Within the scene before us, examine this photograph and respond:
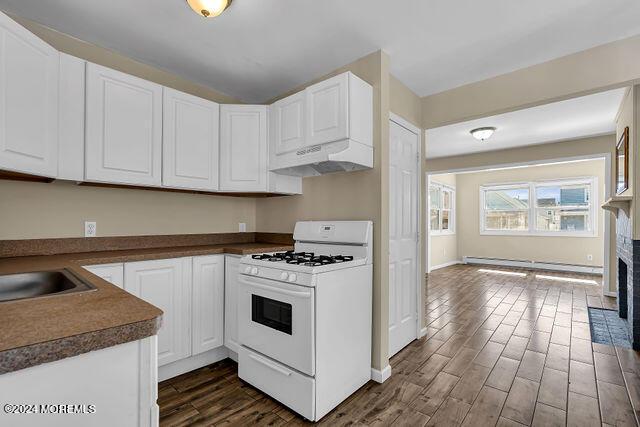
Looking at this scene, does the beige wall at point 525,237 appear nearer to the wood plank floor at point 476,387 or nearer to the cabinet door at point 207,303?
→ the wood plank floor at point 476,387

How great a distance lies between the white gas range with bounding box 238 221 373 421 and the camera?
1856 millimetres

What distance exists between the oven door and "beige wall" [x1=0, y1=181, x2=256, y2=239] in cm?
102

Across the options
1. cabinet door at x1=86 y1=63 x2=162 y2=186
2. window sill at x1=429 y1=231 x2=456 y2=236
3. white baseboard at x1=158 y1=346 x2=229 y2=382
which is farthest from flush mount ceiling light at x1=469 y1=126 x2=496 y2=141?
white baseboard at x1=158 y1=346 x2=229 y2=382

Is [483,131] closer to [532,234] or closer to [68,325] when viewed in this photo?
[532,234]

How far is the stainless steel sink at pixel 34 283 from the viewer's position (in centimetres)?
138

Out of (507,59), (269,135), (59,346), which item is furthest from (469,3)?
(59,346)

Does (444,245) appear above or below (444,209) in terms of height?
below

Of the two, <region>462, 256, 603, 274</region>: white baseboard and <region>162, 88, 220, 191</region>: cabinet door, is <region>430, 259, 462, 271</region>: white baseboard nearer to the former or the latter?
<region>462, 256, 603, 274</region>: white baseboard

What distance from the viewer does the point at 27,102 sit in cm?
170

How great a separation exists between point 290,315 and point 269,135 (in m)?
1.66

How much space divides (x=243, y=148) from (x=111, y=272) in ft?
4.72

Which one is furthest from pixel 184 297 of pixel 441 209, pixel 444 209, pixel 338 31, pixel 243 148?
pixel 444 209

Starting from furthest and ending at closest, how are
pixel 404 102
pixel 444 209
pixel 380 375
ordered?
pixel 444 209
pixel 404 102
pixel 380 375

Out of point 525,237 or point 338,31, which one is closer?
point 338,31
